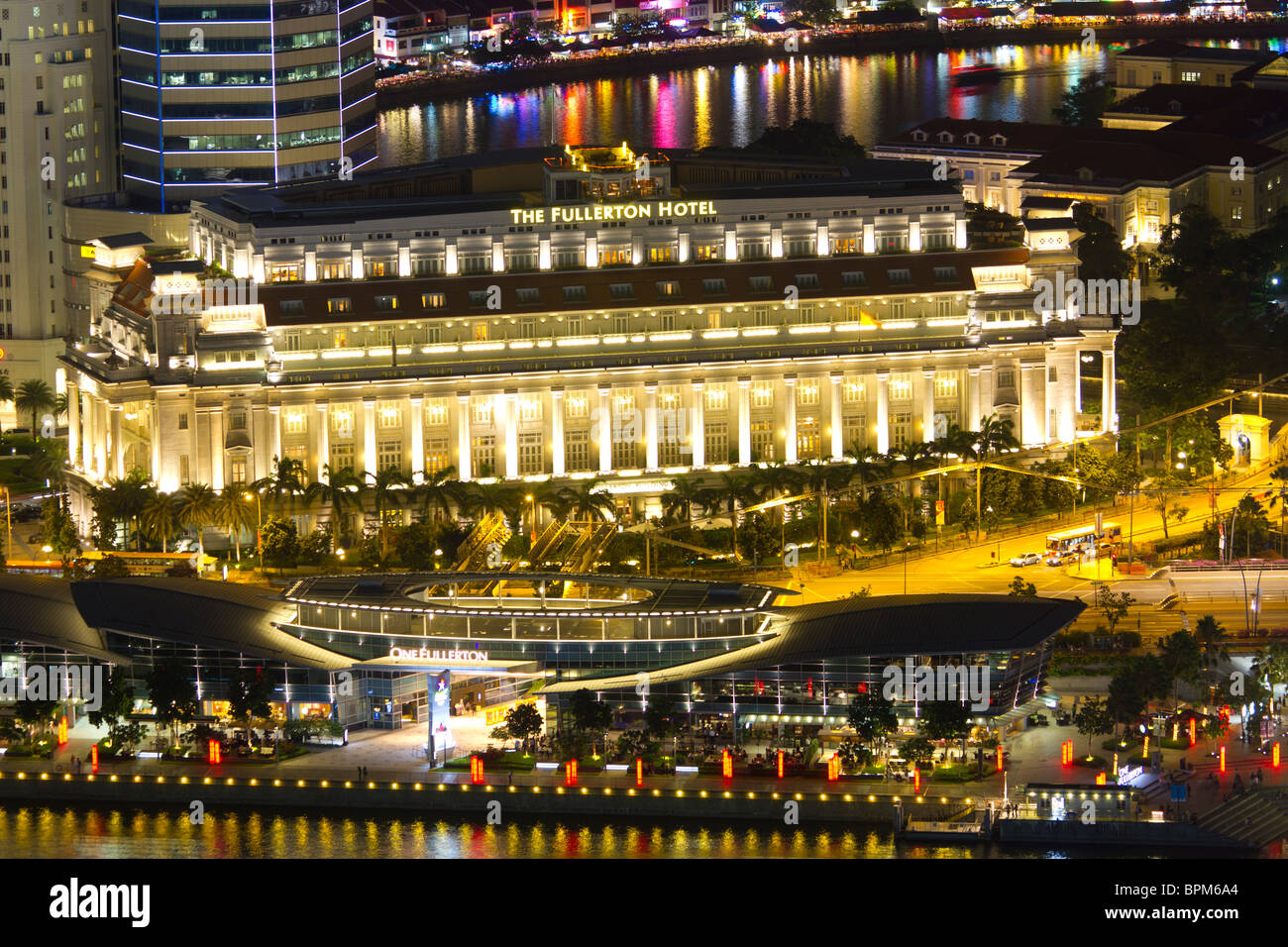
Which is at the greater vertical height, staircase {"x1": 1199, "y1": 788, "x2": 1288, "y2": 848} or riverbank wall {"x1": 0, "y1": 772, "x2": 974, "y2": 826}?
riverbank wall {"x1": 0, "y1": 772, "x2": 974, "y2": 826}

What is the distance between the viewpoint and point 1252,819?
189 metres

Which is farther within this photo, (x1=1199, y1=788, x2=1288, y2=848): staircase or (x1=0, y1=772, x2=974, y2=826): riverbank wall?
(x1=0, y1=772, x2=974, y2=826): riverbank wall

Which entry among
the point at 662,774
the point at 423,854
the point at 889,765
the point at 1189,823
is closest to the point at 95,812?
the point at 423,854

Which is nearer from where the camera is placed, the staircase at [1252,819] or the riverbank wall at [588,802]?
the staircase at [1252,819]

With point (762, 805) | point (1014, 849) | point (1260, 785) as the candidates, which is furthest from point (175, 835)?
point (1260, 785)

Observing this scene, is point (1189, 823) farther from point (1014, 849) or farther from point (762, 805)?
point (762, 805)

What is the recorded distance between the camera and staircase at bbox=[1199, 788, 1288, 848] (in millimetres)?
187750

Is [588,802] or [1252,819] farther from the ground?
[588,802]

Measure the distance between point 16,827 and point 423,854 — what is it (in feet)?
83.6

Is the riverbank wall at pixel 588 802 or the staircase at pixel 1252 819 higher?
the riverbank wall at pixel 588 802

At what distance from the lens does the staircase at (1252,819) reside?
616ft

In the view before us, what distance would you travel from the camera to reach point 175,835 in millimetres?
195000

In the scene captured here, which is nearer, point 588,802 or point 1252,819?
point 1252,819

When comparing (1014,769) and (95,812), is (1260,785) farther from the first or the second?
(95,812)
